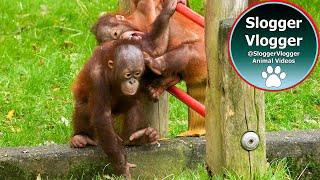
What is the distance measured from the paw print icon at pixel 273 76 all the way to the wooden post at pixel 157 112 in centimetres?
166

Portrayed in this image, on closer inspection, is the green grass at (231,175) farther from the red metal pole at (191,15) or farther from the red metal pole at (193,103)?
the red metal pole at (191,15)

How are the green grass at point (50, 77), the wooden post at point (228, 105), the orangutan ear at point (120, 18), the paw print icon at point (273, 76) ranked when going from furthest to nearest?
the green grass at point (50, 77)
the orangutan ear at point (120, 18)
the wooden post at point (228, 105)
the paw print icon at point (273, 76)

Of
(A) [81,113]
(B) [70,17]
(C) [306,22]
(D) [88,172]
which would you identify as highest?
(B) [70,17]

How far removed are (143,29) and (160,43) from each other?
0.21 m

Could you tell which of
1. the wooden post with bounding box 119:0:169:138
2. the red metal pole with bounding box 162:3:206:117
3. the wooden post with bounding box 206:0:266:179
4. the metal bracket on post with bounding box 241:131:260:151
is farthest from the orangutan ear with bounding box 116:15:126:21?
the metal bracket on post with bounding box 241:131:260:151

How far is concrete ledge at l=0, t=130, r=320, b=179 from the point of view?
5.18 metres

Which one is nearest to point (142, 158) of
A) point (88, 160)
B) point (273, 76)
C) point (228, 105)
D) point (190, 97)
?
point (88, 160)

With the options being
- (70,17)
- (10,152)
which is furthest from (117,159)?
(70,17)

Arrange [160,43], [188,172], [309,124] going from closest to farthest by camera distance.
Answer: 1. [188,172]
2. [160,43]
3. [309,124]

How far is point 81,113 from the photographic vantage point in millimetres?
5367

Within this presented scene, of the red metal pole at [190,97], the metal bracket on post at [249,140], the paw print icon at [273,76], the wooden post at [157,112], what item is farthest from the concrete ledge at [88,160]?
the paw print icon at [273,76]

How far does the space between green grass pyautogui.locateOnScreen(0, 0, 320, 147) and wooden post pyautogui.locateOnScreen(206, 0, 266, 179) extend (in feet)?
6.43

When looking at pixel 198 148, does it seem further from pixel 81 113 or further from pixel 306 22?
pixel 306 22

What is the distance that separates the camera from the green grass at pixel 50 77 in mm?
6395
